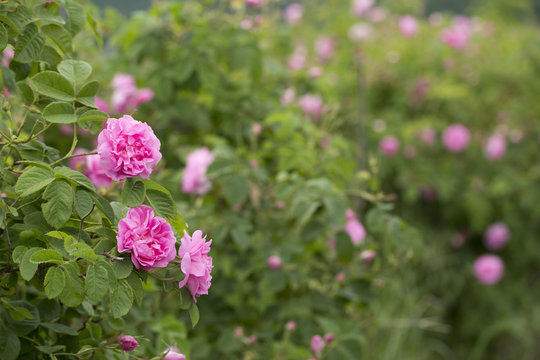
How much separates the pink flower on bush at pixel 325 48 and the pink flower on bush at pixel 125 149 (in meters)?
3.72

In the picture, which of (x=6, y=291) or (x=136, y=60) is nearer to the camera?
(x=6, y=291)

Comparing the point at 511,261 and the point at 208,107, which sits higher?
the point at 208,107

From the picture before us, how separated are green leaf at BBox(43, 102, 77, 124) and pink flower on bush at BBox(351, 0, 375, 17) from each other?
407 cm

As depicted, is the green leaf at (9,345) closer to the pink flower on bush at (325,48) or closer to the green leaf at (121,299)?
the green leaf at (121,299)

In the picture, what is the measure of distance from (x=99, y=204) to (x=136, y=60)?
1538 millimetres

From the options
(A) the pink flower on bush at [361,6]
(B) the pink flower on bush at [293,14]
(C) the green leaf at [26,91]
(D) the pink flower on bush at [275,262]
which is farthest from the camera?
(B) the pink flower on bush at [293,14]

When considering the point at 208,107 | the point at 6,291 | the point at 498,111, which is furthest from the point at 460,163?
the point at 6,291

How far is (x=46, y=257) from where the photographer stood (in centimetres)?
93

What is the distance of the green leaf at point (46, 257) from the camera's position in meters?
0.92

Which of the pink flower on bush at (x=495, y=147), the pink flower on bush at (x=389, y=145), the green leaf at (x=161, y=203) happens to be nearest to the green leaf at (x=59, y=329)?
the green leaf at (x=161, y=203)

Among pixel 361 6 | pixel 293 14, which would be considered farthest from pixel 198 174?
pixel 293 14

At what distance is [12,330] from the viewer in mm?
1086

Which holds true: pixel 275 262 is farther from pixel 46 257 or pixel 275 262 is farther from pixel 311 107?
pixel 46 257

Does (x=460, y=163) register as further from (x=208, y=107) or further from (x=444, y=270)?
(x=208, y=107)
